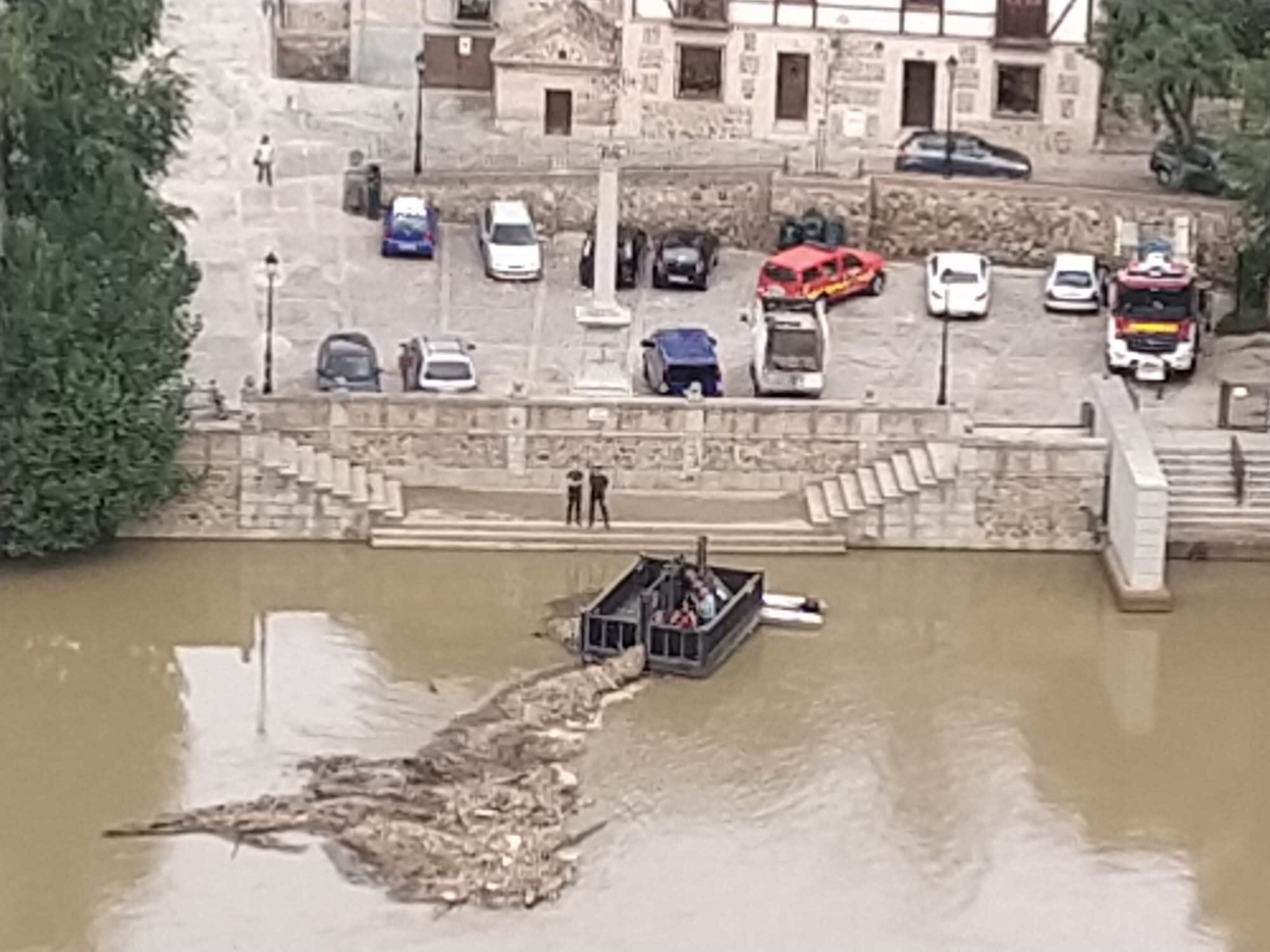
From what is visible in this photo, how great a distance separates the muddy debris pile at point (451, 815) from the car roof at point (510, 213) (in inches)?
649

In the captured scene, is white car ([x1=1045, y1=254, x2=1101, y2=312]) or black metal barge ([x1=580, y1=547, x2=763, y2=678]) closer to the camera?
black metal barge ([x1=580, y1=547, x2=763, y2=678])

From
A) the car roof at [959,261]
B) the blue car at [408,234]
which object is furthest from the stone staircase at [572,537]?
the blue car at [408,234]

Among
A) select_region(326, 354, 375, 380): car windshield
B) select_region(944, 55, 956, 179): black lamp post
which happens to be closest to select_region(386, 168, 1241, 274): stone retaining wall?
select_region(944, 55, 956, 179): black lamp post

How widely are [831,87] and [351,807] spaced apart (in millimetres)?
25938

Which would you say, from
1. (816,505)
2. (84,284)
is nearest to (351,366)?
(84,284)

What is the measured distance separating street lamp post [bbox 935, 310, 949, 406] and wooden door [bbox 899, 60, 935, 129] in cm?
918

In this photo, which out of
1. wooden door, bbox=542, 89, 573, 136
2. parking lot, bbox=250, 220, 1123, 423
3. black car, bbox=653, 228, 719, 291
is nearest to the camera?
parking lot, bbox=250, 220, 1123, 423

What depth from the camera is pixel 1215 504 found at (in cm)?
4650

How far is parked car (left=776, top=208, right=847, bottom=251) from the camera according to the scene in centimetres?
5672

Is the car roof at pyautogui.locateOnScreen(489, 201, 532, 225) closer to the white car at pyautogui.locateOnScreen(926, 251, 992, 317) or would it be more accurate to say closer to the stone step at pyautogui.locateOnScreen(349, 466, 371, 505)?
the white car at pyautogui.locateOnScreen(926, 251, 992, 317)

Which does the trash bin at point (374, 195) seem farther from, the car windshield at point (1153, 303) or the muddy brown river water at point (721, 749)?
the car windshield at point (1153, 303)

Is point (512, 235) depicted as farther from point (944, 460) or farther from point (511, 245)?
point (944, 460)

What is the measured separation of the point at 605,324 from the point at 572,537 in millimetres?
3748

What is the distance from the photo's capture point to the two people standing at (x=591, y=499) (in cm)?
4600
